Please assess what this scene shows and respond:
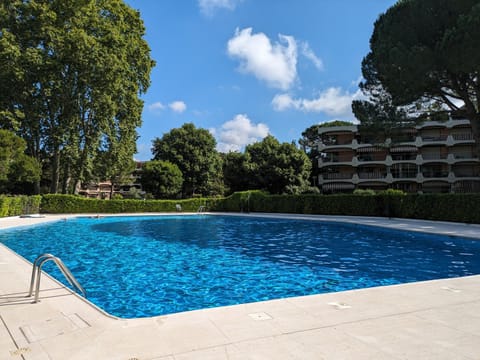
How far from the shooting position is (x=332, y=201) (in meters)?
24.5

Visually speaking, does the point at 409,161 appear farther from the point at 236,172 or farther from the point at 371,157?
the point at 236,172

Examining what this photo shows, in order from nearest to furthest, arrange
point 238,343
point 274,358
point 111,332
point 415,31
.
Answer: point 274,358 < point 238,343 < point 111,332 < point 415,31

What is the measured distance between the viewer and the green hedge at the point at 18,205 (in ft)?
67.7

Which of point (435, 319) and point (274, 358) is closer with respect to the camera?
point (274, 358)

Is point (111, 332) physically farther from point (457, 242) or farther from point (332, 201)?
point (332, 201)

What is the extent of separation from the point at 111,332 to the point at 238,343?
55.8 inches

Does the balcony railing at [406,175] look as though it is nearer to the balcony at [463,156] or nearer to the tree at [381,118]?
the balcony at [463,156]

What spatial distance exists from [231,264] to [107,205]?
22899 mm

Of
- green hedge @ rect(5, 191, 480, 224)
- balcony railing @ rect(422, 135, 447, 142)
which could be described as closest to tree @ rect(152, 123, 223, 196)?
green hedge @ rect(5, 191, 480, 224)

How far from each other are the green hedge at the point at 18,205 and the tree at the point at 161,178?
14.2 m

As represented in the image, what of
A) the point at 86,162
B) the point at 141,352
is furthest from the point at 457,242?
the point at 86,162

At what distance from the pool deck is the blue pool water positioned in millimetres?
1599

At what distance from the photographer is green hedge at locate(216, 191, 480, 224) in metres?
17.1

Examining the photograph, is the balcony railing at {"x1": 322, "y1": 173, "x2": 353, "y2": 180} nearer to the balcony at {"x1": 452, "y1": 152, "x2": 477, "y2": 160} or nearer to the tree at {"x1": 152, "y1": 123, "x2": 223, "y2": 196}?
the balcony at {"x1": 452, "y1": 152, "x2": 477, "y2": 160}
